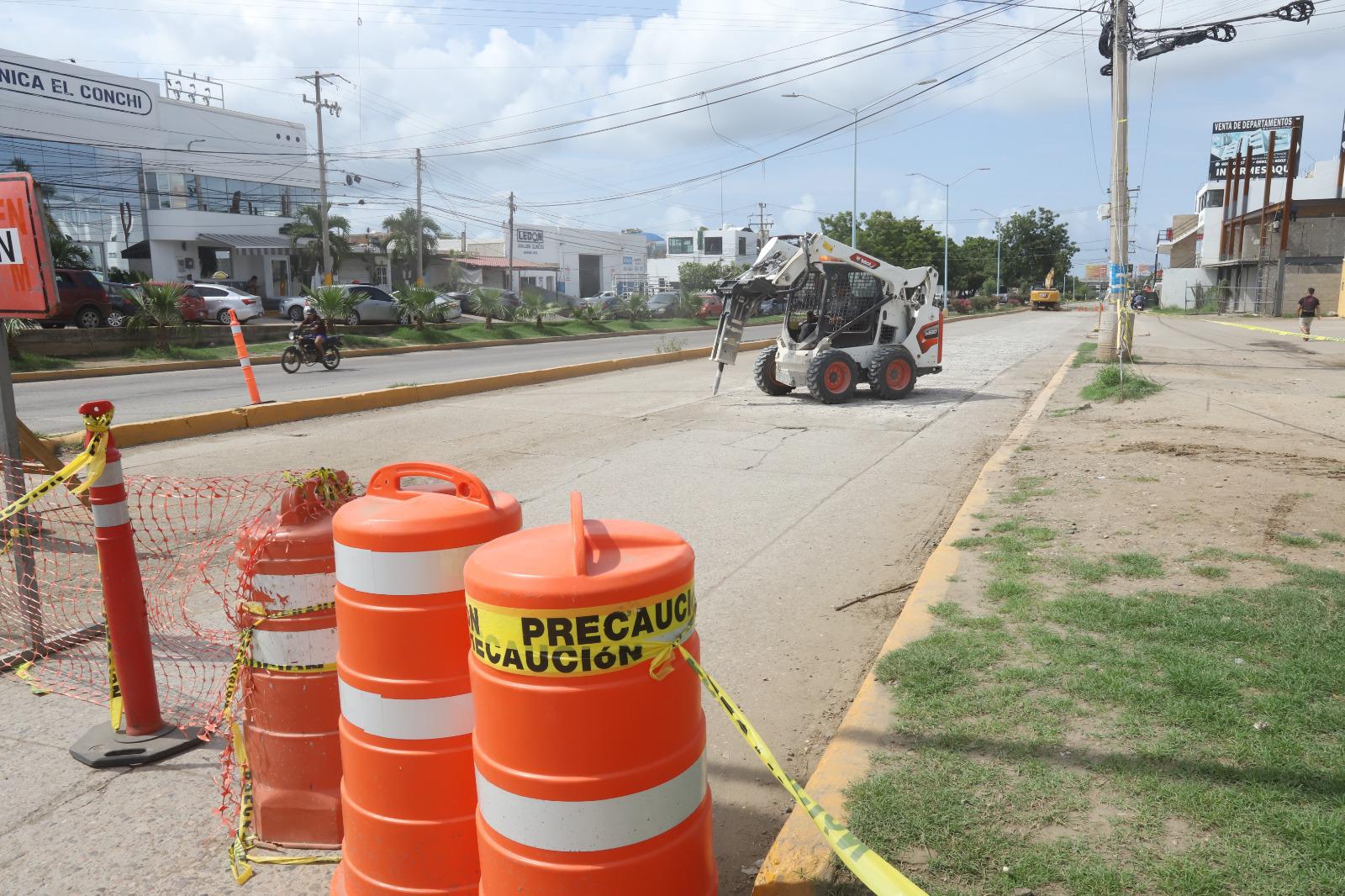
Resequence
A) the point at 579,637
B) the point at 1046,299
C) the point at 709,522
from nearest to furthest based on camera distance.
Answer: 1. the point at 579,637
2. the point at 709,522
3. the point at 1046,299

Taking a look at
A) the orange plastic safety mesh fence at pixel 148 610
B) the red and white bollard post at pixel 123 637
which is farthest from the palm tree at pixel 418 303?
the red and white bollard post at pixel 123 637

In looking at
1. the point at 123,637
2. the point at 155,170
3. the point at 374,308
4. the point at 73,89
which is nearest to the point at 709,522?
the point at 123,637

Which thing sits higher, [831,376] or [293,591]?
[293,591]

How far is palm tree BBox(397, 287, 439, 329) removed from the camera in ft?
98.0

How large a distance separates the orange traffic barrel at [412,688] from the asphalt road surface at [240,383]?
430 inches

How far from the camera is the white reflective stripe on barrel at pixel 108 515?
12.0 ft

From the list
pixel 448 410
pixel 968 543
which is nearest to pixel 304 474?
pixel 968 543

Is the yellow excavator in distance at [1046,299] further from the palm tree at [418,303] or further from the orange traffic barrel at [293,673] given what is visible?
the orange traffic barrel at [293,673]

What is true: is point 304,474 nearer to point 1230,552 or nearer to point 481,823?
point 481,823

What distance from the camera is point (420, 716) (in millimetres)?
2535

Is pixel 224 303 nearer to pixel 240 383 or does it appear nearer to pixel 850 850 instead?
pixel 240 383

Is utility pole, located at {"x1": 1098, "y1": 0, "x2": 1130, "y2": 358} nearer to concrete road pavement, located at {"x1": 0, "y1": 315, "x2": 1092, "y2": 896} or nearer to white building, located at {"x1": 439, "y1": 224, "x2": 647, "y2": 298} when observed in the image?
concrete road pavement, located at {"x1": 0, "y1": 315, "x2": 1092, "y2": 896}

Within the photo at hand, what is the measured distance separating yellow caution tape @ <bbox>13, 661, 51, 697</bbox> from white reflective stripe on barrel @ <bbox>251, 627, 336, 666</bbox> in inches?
84.5

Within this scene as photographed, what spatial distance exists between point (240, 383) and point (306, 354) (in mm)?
2882
